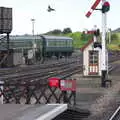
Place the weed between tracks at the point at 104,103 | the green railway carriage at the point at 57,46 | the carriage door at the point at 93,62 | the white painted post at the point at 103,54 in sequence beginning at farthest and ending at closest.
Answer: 1. the green railway carriage at the point at 57,46
2. the carriage door at the point at 93,62
3. the white painted post at the point at 103,54
4. the weed between tracks at the point at 104,103

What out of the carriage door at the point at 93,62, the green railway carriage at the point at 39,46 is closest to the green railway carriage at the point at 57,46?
the green railway carriage at the point at 39,46

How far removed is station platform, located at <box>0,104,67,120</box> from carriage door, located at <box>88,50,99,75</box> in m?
20.5

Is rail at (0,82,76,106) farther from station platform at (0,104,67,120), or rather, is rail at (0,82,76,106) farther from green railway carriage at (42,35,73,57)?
green railway carriage at (42,35,73,57)

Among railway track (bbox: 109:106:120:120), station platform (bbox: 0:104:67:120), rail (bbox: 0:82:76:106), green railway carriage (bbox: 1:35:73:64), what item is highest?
green railway carriage (bbox: 1:35:73:64)

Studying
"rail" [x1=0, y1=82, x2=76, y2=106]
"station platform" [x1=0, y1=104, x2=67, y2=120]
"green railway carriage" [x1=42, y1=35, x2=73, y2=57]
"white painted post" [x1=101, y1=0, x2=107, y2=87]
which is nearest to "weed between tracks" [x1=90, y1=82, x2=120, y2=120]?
"rail" [x1=0, y1=82, x2=76, y2=106]

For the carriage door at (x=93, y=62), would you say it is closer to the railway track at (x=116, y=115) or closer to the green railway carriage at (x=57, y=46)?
the railway track at (x=116, y=115)

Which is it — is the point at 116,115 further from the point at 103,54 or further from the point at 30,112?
the point at 103,54

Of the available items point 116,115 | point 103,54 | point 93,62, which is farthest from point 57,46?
point 116,115

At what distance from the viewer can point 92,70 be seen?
37812 mm

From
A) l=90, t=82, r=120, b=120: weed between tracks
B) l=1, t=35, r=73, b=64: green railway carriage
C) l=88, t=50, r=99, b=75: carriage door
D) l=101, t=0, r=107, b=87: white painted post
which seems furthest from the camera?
l=1, t=35, r=73, b=64: green railway carriage

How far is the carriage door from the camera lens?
122 feet

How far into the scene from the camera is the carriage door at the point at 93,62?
37188 mm

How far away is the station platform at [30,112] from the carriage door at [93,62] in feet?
67.3

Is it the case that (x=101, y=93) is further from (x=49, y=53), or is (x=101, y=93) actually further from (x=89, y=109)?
(x=49, y=53)
